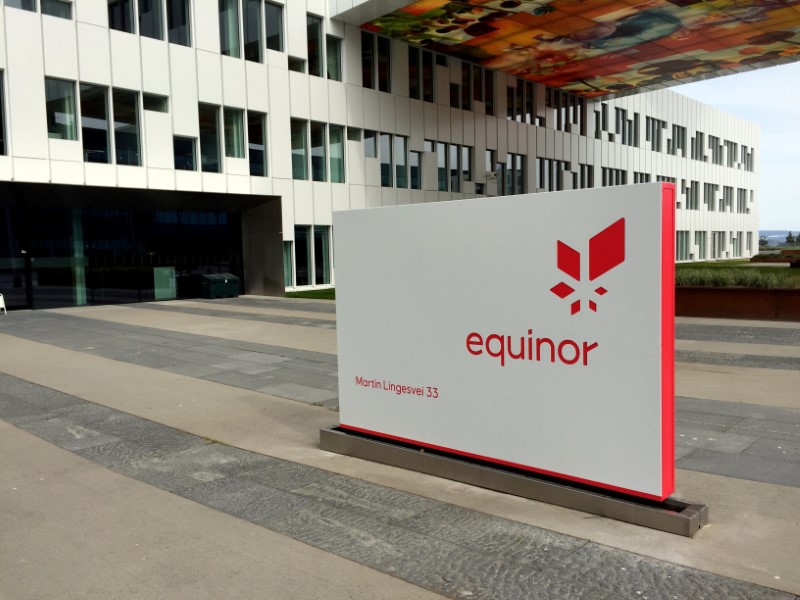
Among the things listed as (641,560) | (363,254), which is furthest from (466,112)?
(641,560)

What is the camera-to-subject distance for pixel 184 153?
80.0 ft

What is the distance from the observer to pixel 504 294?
5246 mm

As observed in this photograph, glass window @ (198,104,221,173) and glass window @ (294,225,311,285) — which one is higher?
glass window @ (198,104,221,173)

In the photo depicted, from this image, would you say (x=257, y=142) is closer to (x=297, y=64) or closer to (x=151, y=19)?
(x=297, y=64)

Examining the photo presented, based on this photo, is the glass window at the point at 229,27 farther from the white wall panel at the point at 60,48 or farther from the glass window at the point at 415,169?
the glass window at the point at 415,169

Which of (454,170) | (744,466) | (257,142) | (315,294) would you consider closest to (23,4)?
(257,142)

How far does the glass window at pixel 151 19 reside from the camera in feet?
75.6

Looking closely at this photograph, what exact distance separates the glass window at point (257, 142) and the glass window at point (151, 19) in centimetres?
433

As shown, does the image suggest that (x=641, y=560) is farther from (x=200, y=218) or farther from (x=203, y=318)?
(x=200, y=218)

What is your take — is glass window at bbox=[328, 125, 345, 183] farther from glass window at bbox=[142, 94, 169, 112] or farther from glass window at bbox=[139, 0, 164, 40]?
glass window at bbox=[139, 0, 164, 40]

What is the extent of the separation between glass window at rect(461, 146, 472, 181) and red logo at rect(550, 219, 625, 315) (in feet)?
103

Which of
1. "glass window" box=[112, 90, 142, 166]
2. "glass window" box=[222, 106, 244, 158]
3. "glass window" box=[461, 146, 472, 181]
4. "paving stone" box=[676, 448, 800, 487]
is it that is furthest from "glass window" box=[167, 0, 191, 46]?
"paving stone" box=[676, 448, 800, 487]

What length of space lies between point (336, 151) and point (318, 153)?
1.04 m

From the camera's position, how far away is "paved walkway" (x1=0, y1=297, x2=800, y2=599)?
3.98m
